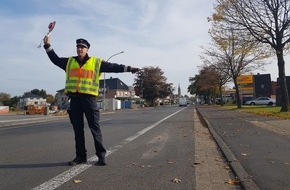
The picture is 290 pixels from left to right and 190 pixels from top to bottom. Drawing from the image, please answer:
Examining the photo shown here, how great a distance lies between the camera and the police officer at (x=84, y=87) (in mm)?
6754

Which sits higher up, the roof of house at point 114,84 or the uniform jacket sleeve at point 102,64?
the roof of house at point 114,84

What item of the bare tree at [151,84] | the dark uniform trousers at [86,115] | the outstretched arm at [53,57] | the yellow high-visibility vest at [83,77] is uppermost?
the bare tree at [151,84]

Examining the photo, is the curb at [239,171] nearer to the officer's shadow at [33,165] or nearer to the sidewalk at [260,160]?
the sidewalk at [260,160]

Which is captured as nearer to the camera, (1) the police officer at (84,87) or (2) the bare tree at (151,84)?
(1) the police officer at (84,87)

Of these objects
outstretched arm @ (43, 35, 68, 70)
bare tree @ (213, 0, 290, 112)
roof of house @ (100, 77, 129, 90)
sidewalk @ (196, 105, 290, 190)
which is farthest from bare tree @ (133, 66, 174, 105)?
outstretched arm @ (43, 35, 68, 70)

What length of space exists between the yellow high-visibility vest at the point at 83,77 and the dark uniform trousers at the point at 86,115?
0.13 m

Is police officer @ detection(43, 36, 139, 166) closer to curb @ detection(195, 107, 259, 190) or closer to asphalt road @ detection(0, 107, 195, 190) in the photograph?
asphalt road @ detection(0, 107, 195, 190)

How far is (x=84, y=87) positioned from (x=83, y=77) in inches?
6.8

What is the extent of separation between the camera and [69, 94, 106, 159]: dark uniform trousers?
6.81 metres

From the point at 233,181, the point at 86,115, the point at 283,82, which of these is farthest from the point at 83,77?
the point at 283,82

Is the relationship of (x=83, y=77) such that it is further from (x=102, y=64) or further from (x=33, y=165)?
(x=33, y=165)

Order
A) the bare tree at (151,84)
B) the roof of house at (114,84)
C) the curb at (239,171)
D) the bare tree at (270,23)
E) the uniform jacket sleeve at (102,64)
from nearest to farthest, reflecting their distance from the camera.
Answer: the curb at (239,171), the uniform jacket sleeve at (102,64), the bare tree at (270,23), the bare tree at (151,84), the roof of house at (114,84)

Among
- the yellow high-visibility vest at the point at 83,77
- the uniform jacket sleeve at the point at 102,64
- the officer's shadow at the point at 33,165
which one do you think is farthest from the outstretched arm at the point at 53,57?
the officer's shadow at the point at 33,165

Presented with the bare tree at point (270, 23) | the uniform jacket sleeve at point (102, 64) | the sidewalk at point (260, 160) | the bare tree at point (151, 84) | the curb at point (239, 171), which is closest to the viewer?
the curb at point (239, 171)
